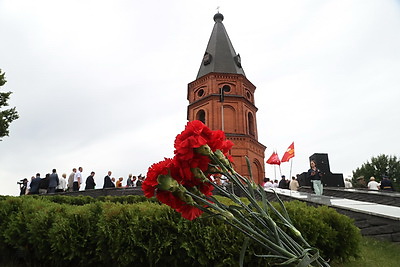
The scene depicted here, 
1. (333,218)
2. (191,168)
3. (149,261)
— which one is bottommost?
(149,261)

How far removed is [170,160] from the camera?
1291 mm

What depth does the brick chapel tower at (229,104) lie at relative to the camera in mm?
24594

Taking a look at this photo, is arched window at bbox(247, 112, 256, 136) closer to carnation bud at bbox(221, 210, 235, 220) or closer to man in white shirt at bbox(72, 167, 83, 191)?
man in white shirt at bbox(72, 167, 83, 191)

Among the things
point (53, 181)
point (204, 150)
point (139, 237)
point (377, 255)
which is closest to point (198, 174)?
point (204, 150)

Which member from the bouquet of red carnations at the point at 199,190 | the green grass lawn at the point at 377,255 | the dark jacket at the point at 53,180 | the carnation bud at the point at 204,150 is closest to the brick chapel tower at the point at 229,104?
the dark jacket at the point at 53,180

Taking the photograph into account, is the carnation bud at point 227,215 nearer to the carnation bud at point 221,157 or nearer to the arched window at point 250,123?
the carnation bud at point 221,157

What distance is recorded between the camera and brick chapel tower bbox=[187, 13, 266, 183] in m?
24.6

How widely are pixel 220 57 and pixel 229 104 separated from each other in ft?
19.7

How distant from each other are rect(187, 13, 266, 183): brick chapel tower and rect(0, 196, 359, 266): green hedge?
19.4 metres

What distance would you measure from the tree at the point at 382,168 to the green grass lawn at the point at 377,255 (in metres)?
37.0

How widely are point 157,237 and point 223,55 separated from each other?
27.3 m

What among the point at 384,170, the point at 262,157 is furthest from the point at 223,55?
the point at 384,170

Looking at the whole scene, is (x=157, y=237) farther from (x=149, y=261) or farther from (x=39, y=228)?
(x=39, y=228)

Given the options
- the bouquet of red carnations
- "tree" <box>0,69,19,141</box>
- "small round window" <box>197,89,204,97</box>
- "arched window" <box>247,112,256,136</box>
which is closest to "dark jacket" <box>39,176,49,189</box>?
"tree" <box>0,69,19,141</box>
